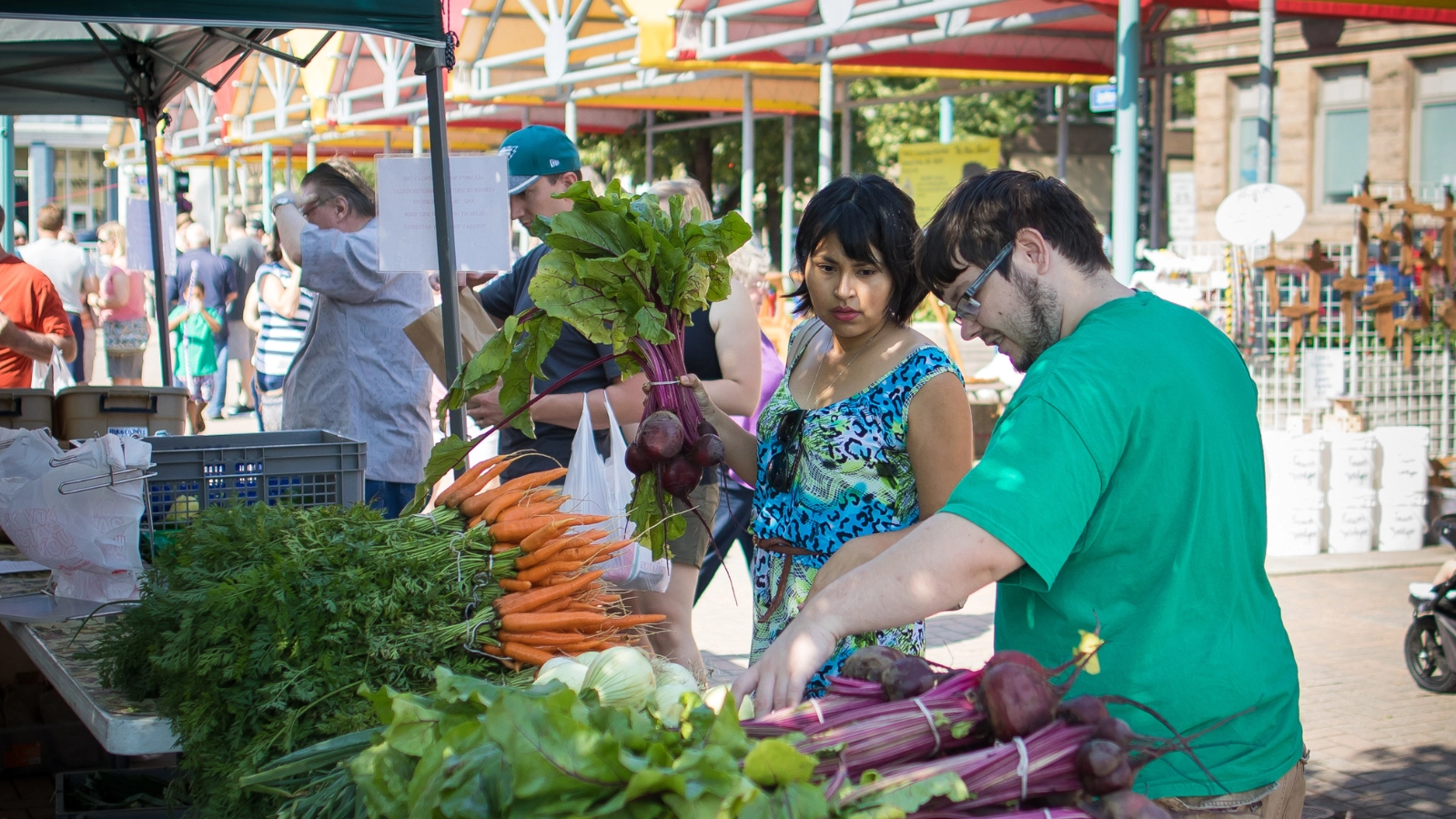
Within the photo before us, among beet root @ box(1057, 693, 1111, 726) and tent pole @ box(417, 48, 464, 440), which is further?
tent pole @ box(417, 48, 464, 440)

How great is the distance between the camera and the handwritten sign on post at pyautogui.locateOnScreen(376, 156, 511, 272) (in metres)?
4.01

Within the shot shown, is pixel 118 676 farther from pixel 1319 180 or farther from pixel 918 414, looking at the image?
pixel 1319 180

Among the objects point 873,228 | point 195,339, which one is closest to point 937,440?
point 873,228

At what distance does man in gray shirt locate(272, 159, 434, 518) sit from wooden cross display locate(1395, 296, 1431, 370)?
8206mm

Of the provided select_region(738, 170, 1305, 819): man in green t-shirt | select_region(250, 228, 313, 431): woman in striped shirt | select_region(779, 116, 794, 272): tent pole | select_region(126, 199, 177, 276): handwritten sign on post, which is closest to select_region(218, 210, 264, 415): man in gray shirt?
select_region(250, 228, 313, 431): woman in striped shirt

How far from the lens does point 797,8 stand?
11.2 m

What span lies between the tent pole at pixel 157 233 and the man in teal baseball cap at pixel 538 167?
299 cm

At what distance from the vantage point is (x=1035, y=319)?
195 centimetres

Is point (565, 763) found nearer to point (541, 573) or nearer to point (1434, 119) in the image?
point (541, 573)

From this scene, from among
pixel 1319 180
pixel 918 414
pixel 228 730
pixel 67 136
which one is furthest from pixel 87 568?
pixel 67 136

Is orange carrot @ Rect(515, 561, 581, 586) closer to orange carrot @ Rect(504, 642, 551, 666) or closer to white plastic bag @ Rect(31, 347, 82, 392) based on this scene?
orange carrot @ Rect(504, 642, 551, 666)

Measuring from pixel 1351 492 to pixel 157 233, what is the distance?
8.00 metres

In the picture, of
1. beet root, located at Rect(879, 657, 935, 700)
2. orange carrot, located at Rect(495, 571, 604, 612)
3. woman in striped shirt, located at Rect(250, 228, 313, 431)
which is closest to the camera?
beet root, located at Rect(879, 657, 935, 700)

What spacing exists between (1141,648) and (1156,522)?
7.5 inches
